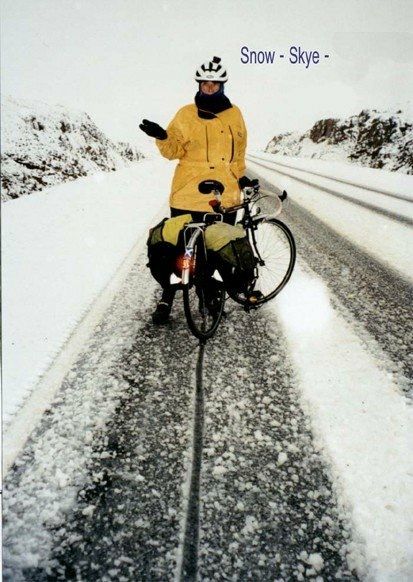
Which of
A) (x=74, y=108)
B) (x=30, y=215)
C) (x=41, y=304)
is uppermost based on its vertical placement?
(x=74, y=108)

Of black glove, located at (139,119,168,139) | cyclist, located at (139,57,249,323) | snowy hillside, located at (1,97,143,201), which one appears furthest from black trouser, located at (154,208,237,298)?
snowy hillside, located at (1,97,143,201)

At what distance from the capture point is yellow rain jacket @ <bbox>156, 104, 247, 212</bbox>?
306 cm

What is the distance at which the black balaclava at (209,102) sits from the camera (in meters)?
3.03

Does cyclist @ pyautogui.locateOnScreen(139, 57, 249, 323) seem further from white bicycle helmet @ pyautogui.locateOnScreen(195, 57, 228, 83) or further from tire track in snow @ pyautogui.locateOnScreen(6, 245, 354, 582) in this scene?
tire track in snow @ pyautogui.locateOnScreen(6, 245, 354, 582)

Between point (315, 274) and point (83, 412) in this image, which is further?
point (315, 274)

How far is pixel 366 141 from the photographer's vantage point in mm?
43969

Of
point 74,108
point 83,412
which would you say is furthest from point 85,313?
point 74,108

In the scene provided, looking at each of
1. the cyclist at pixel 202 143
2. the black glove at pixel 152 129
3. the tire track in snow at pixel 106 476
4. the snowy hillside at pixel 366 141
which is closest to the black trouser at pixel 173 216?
the cyclist at pixel 202 143

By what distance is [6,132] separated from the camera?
12.4m

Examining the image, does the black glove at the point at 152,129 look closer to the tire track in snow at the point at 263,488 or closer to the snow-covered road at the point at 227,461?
the snow-covered road at the point at 227,461

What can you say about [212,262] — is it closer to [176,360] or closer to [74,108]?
[176,360]

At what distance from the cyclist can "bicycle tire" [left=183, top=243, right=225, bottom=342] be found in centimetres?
23

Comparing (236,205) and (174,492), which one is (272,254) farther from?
(174,492)

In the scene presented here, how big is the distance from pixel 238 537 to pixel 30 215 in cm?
699
